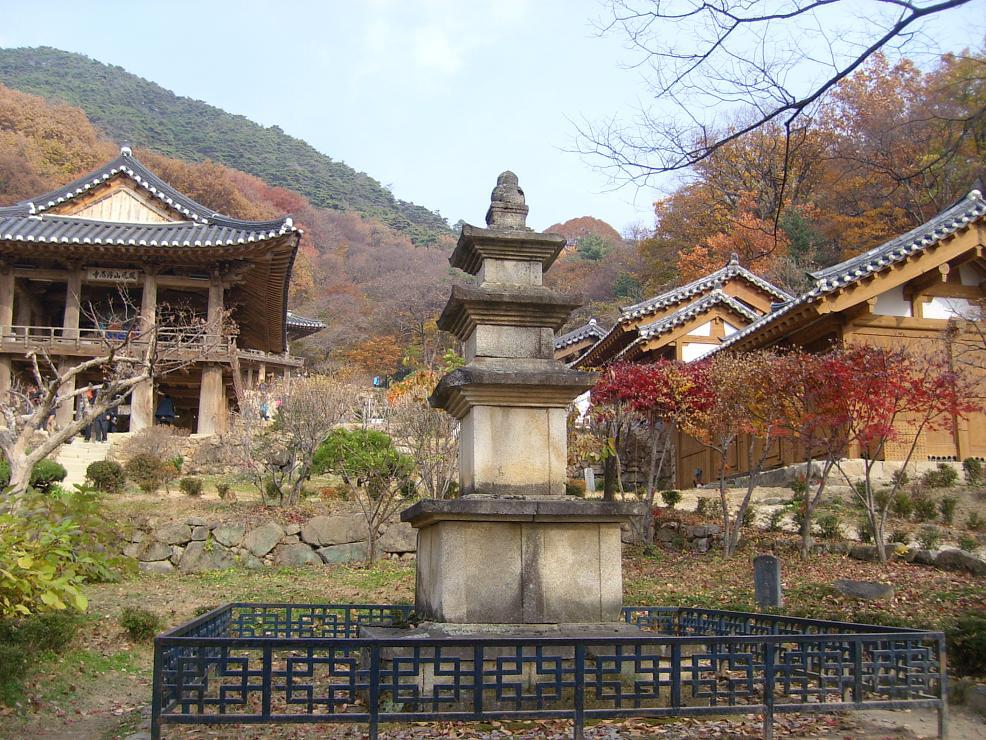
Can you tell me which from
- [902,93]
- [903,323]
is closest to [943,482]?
[903,323]

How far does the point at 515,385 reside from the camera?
24.9 feet

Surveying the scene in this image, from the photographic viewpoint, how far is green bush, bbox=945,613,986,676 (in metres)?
8.25

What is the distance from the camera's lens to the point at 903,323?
1922cm

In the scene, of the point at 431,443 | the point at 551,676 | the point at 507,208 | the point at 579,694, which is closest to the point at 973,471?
the point at 431,443

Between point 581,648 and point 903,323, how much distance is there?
52.8ft

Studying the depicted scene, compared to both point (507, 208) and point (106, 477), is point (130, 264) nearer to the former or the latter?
point (106, 477)

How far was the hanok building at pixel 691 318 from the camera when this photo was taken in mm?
25906

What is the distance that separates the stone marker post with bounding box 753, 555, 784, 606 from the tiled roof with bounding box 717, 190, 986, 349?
8.06 meters

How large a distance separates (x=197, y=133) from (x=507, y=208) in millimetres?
87489

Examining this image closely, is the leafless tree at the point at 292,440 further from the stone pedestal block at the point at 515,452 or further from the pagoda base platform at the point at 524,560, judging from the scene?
the pagoda base platform at the point at 524,560

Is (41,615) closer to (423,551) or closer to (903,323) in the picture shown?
(423,551)

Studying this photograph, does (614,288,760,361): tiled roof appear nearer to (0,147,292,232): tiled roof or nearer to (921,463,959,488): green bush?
(921,463,959,488): green bush

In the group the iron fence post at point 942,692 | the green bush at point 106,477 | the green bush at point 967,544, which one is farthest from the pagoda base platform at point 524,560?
the green bush at point 106,477

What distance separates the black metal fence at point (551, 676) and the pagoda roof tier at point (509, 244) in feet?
11.4
